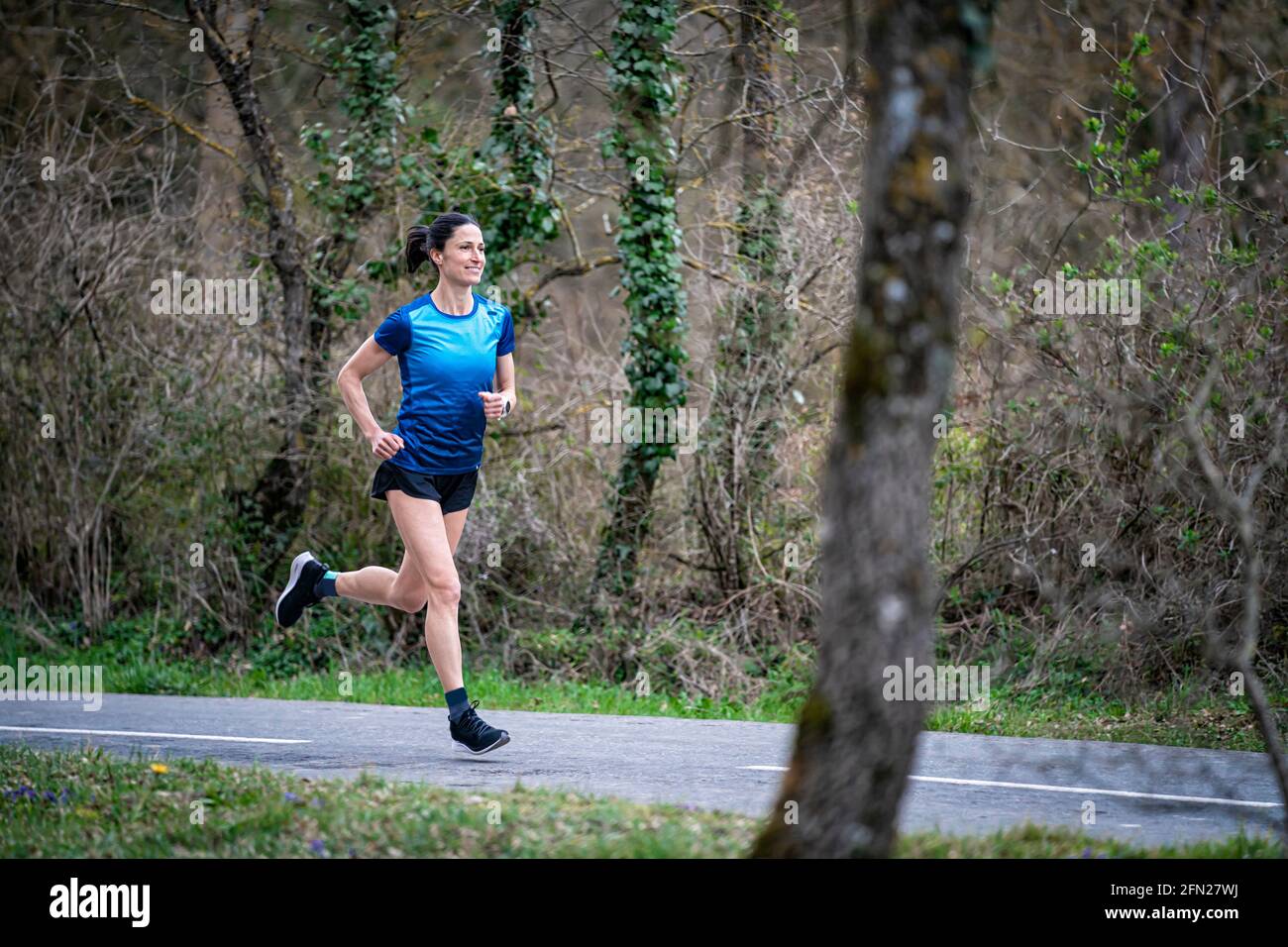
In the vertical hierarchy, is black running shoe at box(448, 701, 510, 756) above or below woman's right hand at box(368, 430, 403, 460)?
below

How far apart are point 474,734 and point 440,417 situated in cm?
163

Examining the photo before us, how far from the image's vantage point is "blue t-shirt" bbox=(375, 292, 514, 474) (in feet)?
23.4

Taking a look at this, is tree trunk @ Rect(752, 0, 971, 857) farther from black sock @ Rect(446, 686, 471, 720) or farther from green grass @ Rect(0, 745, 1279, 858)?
black sock @ Rect(446, 686, 471, 720)

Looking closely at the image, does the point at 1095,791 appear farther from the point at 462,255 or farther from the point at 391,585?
the point at 462,255

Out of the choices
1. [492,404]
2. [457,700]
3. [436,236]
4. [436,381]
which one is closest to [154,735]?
[457,700]

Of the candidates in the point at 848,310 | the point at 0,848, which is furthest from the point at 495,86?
the point at 0,848

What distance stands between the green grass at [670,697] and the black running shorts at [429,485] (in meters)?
3.00

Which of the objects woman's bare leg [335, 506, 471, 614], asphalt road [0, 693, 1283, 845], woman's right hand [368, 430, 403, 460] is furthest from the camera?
woman's bare leg [335, 506, 471, 614]

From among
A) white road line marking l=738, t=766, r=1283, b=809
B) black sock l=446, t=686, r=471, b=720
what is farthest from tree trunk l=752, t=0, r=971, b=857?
black sock l=446, t=686, r=471, b=720

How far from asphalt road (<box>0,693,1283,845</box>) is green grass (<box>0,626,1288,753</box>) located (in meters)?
0.42

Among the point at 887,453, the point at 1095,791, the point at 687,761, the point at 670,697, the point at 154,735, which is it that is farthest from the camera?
the point at 670,697

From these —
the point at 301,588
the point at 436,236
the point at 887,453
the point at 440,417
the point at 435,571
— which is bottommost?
the point at 301,588

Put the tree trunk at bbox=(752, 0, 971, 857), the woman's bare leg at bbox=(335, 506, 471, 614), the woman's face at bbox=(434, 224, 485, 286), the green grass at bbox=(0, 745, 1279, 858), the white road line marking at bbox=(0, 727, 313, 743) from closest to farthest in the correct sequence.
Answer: the tree trunk at bbox=(752, 0, 971, 857), the green grass at bbox=(0, 745, 1279, 858), the woman's face at bbox=(434, 224, 485, 286), the woman's bare leg at bbox=(335, 506, 471, 614), the white road line marking at bbox=(0, 727, 313, 743)

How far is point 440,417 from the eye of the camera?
717 centimetres
